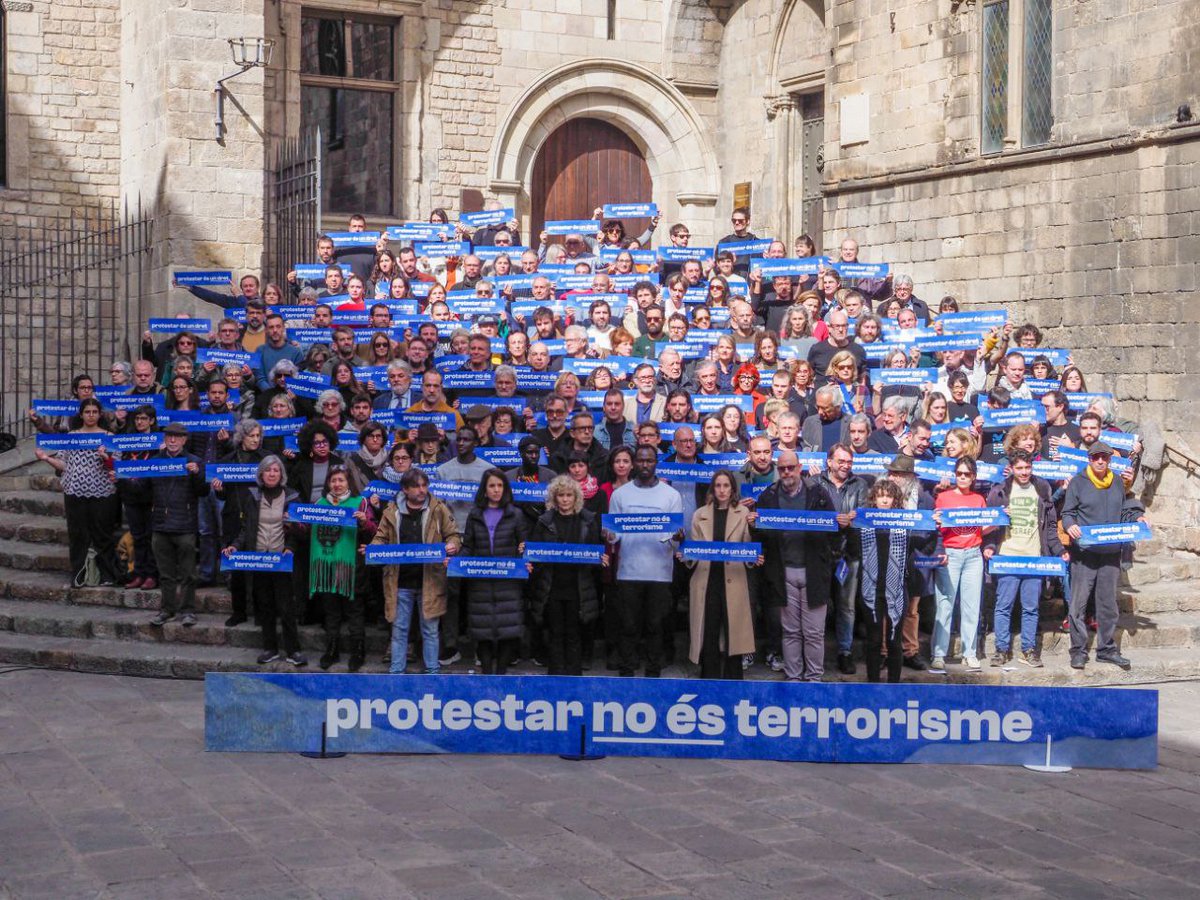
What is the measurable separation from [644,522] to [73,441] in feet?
15.5

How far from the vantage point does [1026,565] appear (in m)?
11.5

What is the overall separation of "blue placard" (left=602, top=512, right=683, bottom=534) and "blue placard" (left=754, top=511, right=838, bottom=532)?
57 cm

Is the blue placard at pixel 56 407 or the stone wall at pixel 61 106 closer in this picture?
the blue placard at pixel 56 407

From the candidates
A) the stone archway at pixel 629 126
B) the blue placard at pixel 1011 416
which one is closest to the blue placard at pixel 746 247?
the blue placard at pixel 1011 416

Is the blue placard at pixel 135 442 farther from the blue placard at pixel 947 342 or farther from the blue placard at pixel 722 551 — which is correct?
the blue placard at pixel 947 342

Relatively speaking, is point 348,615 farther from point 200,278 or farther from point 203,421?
point 200,278

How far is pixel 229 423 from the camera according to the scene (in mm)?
12328

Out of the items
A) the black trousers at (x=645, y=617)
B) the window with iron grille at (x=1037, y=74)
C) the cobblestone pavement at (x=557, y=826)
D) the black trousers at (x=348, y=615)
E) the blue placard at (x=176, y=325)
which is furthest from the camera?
the window with iron grille at (x=1037, y=74)

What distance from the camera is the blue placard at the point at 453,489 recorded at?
36.4 feet

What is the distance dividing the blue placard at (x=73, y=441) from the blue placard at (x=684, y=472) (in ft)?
14.5

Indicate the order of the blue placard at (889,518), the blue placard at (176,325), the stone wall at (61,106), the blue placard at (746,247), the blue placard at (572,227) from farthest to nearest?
1. the stone wall at (61,106)
2. the blue placard at (572,227)
3. the blue placard at (746,247)
4. the blue placard at (176,325)
5. the blue placard at (889,518)

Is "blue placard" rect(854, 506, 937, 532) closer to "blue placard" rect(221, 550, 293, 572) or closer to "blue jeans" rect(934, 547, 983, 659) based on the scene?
"blue jeans" rect(934, 547, 983, 659)

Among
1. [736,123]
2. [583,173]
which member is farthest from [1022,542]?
[583,173]

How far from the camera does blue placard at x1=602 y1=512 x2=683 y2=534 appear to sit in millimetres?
10859
